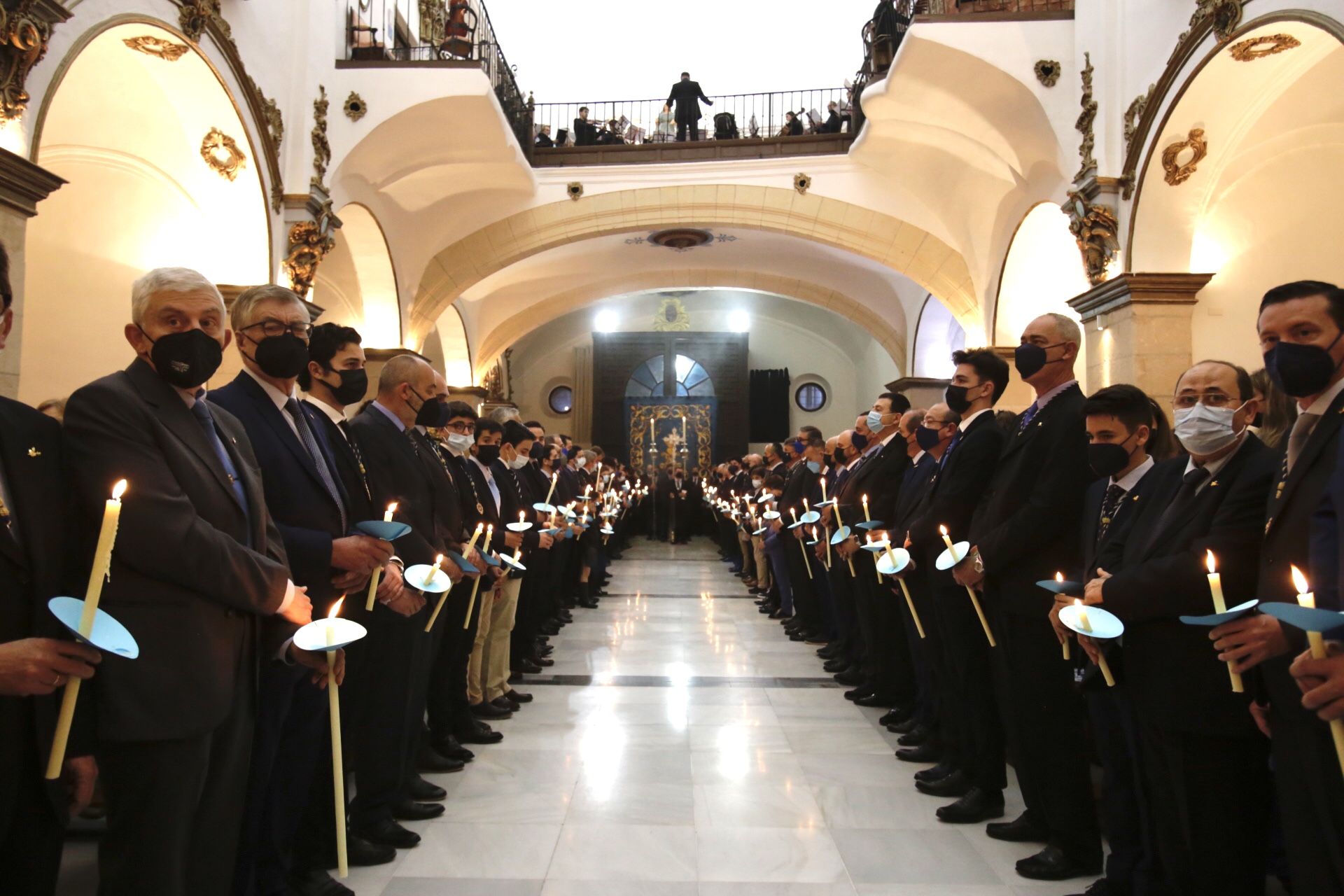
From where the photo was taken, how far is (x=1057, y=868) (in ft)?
8.42

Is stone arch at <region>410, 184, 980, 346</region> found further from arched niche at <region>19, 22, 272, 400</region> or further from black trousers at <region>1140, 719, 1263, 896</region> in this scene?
black trousers at <region>1140, 719, 1263, 896</region>

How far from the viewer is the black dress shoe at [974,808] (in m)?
3.05

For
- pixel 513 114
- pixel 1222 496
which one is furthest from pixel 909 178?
pixel 1222 496

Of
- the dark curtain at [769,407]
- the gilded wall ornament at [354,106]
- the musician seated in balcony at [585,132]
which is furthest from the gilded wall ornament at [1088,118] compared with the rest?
the dark curtain at [769,407]

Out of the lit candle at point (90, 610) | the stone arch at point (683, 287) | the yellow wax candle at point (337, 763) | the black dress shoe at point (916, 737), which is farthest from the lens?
the stone arch at point (683, 287)

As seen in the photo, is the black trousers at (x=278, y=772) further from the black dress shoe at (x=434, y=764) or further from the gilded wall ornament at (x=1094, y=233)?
the gilded wall ornament at (x=1094, y=233)

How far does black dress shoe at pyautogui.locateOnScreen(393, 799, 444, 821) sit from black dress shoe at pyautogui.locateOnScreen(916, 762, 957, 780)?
1769mm

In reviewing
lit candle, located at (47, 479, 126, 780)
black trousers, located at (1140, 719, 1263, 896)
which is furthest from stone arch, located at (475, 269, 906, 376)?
lit candle, located at (47, 479, 126, 780)

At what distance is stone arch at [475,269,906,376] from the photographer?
48.5 feet

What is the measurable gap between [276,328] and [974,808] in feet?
8.63

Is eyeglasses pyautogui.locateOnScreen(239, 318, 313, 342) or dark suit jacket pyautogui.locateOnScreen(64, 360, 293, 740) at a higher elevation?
eyeglasses pyautogui.locateOnScreen(239, 318, 313, 342)

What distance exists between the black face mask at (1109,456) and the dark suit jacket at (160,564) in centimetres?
210

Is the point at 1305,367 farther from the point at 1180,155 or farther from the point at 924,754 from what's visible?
the point at 1180,155

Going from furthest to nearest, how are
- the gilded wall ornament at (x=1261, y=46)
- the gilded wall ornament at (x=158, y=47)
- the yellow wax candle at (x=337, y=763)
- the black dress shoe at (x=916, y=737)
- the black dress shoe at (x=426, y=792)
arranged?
the gilded wall ornament at (x=158, y=47)
the gilded wall ornament at (x=1261, y=46)
the black dress shoe at (x=916, y=737)
the black dress shoe at (x=426, y=792)
the yellow wax candle at (x=337, y=763)
